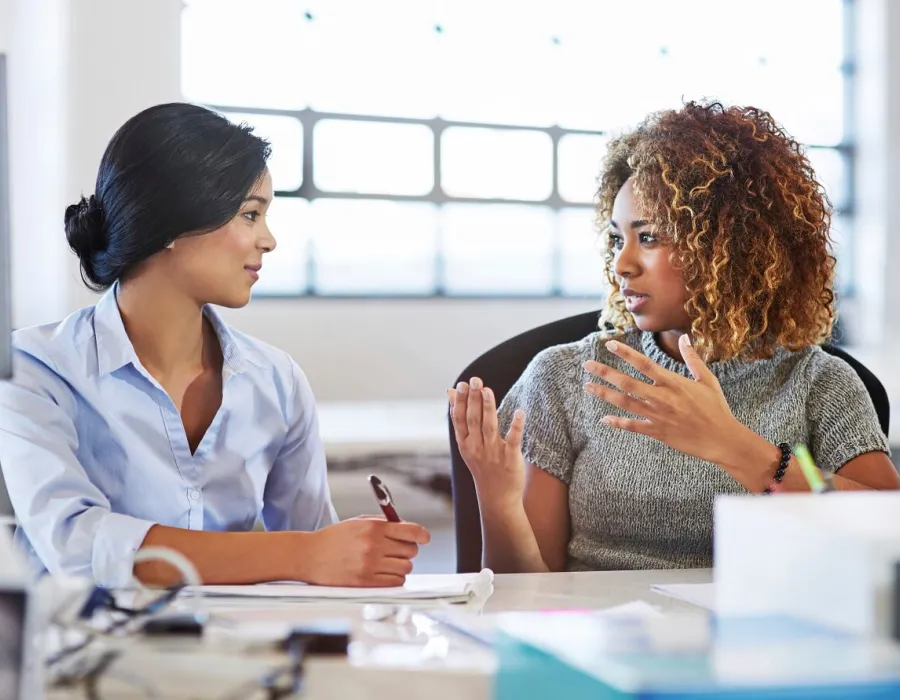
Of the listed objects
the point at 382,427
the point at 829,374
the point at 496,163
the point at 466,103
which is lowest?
the point at 382,427

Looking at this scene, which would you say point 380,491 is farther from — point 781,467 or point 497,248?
point 497,248

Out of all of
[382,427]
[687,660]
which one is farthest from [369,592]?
[382,427]

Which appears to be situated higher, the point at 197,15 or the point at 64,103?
the point at 197,15

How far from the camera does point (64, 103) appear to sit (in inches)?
150

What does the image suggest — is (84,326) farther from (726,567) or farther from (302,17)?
(302,17)

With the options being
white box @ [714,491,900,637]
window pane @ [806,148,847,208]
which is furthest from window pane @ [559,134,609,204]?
white box @ [714,491,900,637]

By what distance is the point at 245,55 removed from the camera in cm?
450

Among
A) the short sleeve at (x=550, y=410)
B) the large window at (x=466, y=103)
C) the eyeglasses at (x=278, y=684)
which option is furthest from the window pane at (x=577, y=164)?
the eyeglasses at (x=278, y=684)

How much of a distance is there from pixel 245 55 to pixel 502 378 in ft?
10.2

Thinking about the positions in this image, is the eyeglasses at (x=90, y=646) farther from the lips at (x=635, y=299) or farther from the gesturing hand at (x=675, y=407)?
the lips at (x=635, y=299)

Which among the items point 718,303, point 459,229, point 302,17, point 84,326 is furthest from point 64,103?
point 718,303

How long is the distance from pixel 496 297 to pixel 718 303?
3312mm

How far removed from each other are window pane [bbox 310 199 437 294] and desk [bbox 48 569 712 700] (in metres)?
3.69

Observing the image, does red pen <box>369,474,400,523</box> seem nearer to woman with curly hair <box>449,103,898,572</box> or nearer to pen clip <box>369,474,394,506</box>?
pen clip <box>369,474,394,506</box>
